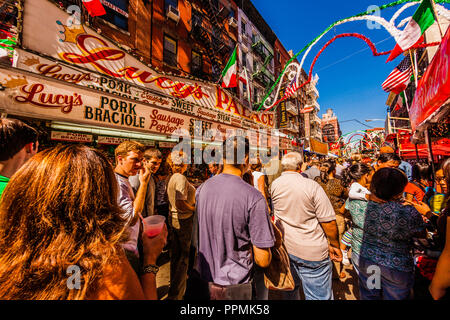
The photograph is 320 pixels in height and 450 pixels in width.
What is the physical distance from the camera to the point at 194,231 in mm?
1892

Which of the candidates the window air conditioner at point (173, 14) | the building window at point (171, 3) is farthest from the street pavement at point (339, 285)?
the building window at point (171, 3)

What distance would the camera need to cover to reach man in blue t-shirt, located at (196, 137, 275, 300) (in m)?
1.59

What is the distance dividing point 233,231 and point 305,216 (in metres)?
1.11

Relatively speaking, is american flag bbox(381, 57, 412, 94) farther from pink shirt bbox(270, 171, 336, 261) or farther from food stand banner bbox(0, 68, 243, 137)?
food stand banner bbox(0, 68, 243, 137)

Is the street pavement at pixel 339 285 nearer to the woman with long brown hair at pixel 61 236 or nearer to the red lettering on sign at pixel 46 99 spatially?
the woman with long brown hair at pixel 61 236

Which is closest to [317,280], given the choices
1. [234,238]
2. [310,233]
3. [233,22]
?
[310,233]

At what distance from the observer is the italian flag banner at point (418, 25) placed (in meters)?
3.22

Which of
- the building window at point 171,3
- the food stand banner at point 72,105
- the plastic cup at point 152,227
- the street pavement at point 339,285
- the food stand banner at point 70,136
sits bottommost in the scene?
the street pavement at point 339,285

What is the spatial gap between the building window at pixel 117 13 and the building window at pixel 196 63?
4125 mm

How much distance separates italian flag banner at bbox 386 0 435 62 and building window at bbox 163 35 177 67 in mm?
9956

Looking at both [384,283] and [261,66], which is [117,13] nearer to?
[384,283]

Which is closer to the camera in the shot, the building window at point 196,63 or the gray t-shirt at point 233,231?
the gray t-shirt at point 233,231

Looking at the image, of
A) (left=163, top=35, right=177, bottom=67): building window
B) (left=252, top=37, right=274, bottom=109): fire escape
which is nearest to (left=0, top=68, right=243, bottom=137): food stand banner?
(left=163, top=35, right=177, bottom=67): building window
